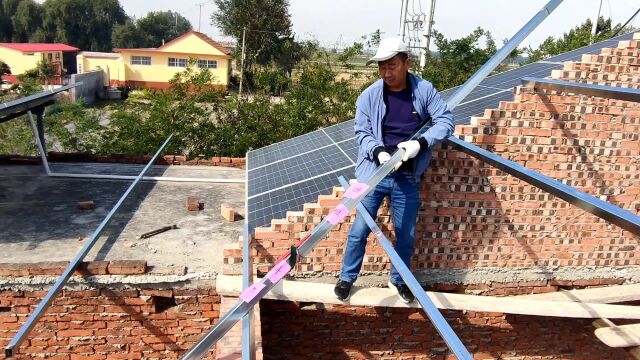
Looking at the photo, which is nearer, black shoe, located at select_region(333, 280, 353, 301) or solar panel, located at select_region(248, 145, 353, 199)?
black shoe, located at select_region(333, 280, 353, 301)

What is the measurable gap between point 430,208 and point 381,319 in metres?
1.27

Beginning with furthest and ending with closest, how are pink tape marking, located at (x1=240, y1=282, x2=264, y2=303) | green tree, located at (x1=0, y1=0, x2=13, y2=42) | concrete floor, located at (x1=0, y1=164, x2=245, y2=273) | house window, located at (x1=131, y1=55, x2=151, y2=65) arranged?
green tree, located at (x1=0, y1=0, x2=13, y2=42) → house window, located at (x1=131, y1=55, x2=151, y2=65) → concrete floor, located at (x1=0, y1=164, x2=245, y2=273) → pink tape marking, located at (x1=240, y1=282, x2=264, y2=303)

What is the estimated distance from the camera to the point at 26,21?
56688mm

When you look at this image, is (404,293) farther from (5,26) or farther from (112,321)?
(5,26)

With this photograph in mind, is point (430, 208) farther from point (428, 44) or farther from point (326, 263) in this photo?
point (428, 44)

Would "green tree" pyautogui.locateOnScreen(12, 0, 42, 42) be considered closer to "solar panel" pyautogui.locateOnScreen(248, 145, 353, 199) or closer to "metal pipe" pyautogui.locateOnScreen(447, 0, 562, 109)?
"solar panel" pyautogui.locateOnScreen(248, 145, 353, 199)

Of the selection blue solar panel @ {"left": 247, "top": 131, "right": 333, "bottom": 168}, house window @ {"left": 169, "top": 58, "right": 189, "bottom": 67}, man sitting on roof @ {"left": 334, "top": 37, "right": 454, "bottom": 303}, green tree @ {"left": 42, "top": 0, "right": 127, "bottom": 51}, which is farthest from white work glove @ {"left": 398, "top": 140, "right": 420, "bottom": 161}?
green tree @ {"left": 42, "top": 0, "right": 127, "bottom": 51}

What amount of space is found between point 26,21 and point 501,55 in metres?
66.6

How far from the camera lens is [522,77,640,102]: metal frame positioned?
312cm

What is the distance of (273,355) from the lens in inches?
191

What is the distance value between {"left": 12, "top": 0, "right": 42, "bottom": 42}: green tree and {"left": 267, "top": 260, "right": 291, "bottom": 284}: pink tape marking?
219 ft

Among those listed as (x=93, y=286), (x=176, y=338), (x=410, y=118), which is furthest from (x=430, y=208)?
(x=93, y=286)

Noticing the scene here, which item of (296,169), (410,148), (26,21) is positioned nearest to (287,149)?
Result: (296,169)

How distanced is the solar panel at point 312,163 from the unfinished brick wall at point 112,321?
1082 millimetres
